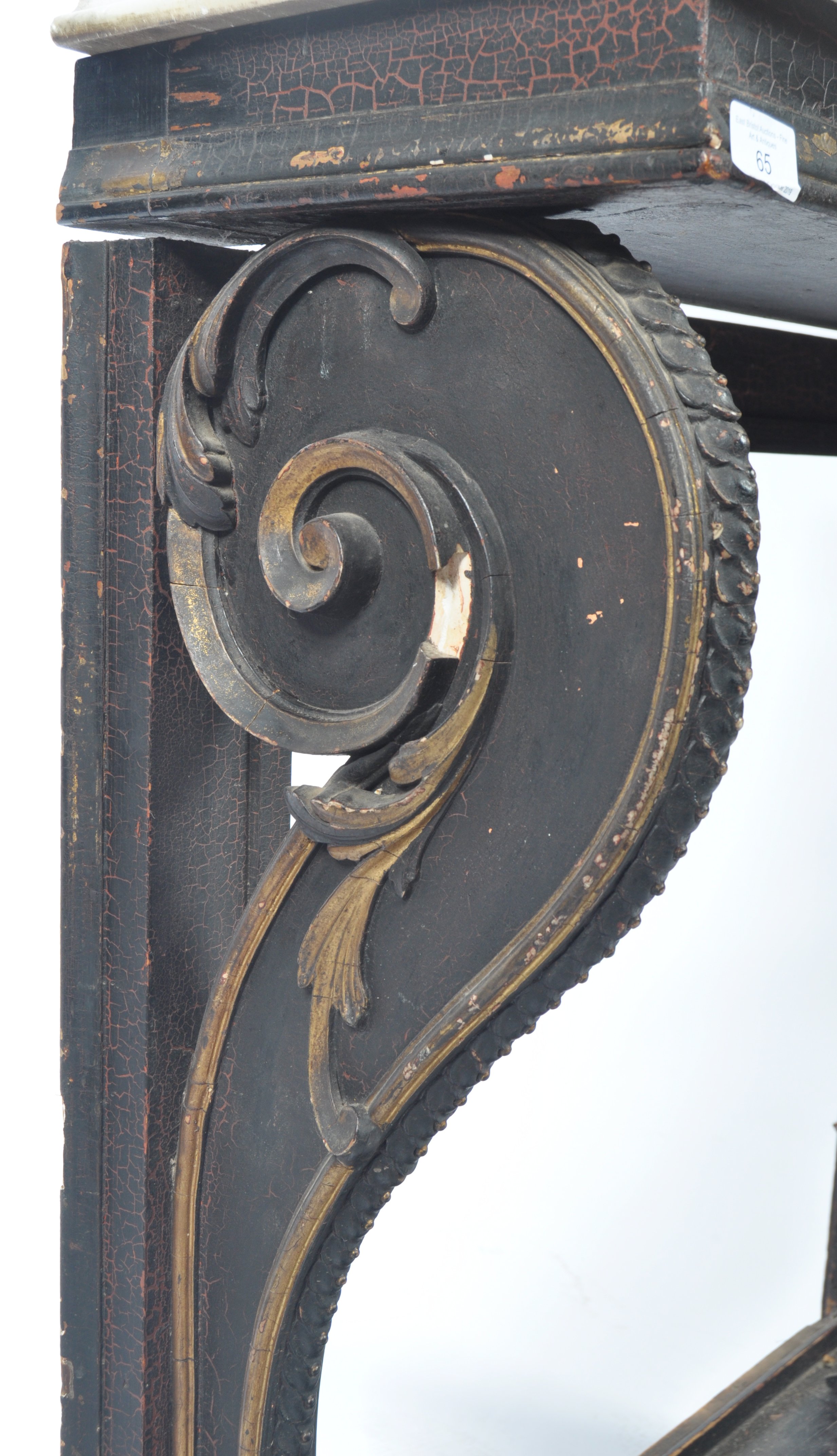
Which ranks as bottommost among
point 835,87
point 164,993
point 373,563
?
point 164,993

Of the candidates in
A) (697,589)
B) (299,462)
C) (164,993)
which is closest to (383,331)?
(299,462)

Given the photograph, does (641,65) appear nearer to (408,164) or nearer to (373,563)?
(408,164)

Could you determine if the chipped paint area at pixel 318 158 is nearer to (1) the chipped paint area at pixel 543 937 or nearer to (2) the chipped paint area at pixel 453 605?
(2) the chipped paint area at pixel 453 605

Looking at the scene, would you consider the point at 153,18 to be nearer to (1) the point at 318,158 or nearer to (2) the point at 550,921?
(1) the point at 318,158

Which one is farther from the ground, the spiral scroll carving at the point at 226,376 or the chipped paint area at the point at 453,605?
the spiral scroll carving at the point at 226,376

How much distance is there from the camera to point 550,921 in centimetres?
60

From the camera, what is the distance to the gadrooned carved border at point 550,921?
0.56 meters

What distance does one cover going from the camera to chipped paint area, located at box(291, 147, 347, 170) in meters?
0.60

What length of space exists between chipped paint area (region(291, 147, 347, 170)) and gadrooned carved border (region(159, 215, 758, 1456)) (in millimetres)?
41

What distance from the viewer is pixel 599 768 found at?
590 mm

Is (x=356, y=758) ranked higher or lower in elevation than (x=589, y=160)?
lower

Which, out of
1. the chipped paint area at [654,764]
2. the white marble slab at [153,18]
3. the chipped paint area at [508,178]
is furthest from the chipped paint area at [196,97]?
the chipped paint area at [654,764]

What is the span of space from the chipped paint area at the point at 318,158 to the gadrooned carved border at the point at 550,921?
0.13 ft

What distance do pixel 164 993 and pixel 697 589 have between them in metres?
0.33
